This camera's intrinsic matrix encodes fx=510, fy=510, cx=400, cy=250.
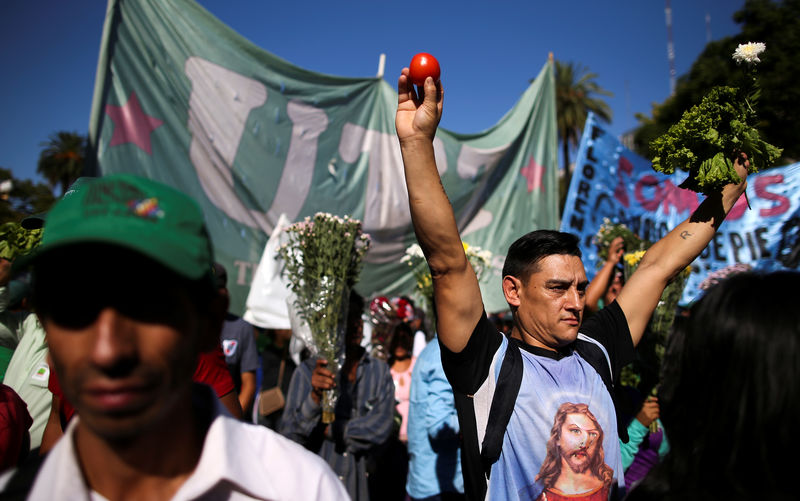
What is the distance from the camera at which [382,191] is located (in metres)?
8.27

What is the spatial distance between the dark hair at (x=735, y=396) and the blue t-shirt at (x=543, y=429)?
671mm

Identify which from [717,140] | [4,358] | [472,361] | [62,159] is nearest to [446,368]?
[472,361]

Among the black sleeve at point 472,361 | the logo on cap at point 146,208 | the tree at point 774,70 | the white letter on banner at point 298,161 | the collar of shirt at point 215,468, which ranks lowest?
the collar of shirt at point 215,468

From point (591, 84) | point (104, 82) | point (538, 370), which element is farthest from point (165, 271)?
point (591, 84)

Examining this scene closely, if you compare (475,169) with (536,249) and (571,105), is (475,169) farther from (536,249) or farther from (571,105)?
(571,105)

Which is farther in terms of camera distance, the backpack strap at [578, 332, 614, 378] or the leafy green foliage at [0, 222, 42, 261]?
the leafy green foliage at [0, 222, 42, 261]

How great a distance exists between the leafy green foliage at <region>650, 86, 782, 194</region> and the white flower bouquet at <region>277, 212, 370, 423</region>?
86.3 inches

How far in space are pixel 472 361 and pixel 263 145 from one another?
19.9ft

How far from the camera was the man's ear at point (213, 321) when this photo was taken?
3.67ft

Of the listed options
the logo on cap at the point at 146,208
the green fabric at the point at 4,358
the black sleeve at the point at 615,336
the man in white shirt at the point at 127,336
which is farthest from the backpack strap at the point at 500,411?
the green fabric at the point at 4,358

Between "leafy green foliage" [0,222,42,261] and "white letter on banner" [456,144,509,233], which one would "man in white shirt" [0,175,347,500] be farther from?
"white letter on banner" [456,144,509,233]

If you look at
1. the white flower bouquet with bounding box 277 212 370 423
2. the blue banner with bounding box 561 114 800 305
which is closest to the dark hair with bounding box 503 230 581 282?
the white flower bouquet with bounding box 277 212 370 423

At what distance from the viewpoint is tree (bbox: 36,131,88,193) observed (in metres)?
34.8

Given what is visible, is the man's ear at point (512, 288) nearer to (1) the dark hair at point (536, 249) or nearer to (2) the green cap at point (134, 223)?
(1) the dark hair at point (536, 249)
